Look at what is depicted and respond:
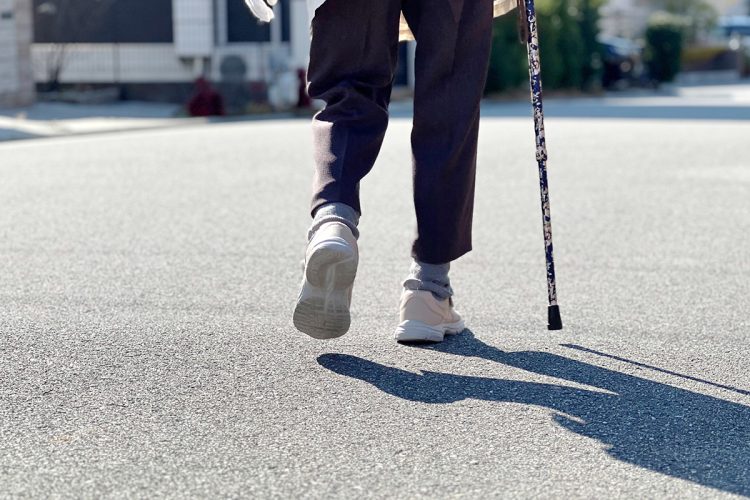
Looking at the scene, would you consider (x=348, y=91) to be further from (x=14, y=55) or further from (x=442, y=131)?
(x=14, y=55)

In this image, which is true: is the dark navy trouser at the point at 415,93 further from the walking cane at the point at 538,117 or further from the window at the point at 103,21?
the window at the point at 103,21

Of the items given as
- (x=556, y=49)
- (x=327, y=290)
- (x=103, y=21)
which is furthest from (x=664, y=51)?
(x=327, y=290)

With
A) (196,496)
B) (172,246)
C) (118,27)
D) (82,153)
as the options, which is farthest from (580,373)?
(118,27)

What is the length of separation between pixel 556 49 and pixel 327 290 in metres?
24.4

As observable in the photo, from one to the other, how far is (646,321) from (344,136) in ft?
3.71

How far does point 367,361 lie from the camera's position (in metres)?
3.21

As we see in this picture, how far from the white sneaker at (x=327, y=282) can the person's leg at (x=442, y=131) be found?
15.1 inches

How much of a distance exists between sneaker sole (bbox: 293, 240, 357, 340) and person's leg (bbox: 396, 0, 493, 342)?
415 mm

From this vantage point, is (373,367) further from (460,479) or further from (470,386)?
(460,479)

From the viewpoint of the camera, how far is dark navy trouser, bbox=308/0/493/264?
A: 10.6ft

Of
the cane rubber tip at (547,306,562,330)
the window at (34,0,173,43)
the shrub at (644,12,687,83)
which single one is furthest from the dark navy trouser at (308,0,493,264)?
the shrub at (644,12,687,83)

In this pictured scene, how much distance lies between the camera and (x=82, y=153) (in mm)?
9703

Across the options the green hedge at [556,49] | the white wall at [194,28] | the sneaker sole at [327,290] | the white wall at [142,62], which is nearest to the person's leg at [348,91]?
the sneaker sole at [327,290]

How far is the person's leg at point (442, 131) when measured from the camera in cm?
329
